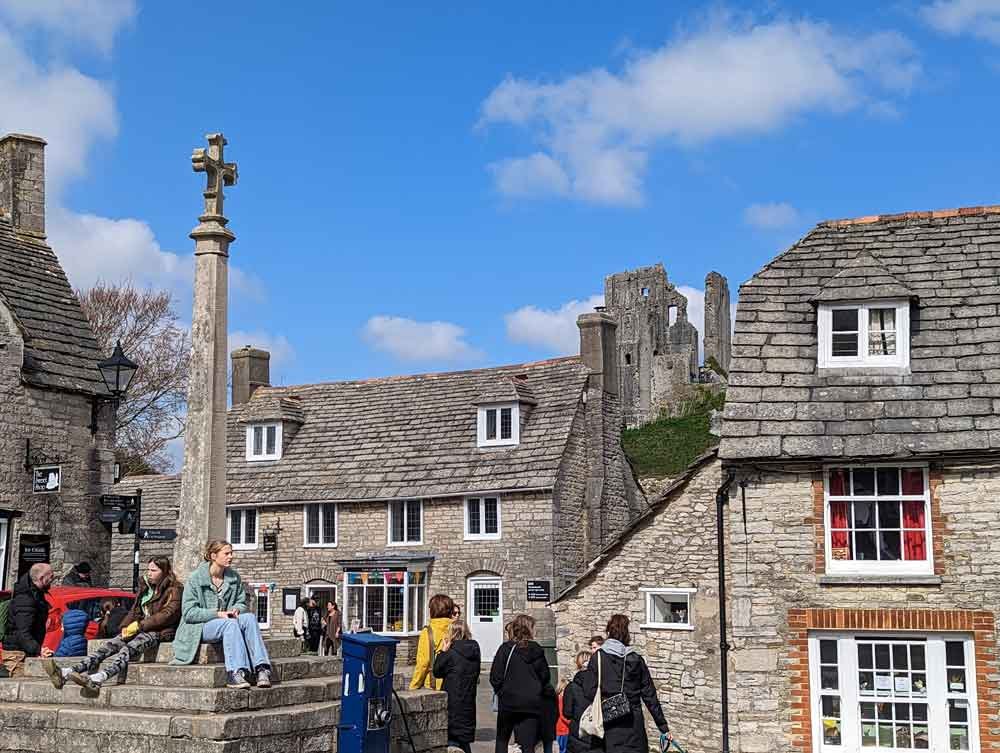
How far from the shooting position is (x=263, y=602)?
37.1 meters

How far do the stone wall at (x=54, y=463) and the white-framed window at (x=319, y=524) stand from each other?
1399 cm

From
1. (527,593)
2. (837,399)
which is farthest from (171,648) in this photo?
(527,593)

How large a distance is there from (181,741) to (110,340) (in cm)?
3668

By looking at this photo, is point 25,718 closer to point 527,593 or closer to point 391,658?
point 391,658

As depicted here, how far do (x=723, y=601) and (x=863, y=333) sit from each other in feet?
16.8

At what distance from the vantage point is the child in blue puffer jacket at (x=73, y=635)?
13312 millimetres

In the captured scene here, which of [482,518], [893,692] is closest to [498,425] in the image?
[482,518]

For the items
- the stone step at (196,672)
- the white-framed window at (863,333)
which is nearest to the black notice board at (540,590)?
the white-framed window at (863,333)

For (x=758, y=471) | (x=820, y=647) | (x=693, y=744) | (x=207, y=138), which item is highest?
(x=207, y=138)

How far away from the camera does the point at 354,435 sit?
3847 cm

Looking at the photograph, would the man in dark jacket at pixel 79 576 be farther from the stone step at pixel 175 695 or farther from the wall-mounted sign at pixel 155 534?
the stone step at pixel 175 695

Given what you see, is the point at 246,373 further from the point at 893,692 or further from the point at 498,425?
the point at 893,692

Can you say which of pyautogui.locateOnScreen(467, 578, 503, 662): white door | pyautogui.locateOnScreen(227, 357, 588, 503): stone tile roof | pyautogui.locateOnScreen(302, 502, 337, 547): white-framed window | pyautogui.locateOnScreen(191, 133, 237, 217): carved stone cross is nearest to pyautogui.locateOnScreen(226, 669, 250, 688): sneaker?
pyautogui.locateOnScreen(191, 133, 237, 217): carved stone cross

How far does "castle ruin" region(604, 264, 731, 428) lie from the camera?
274 ft
